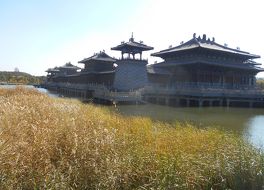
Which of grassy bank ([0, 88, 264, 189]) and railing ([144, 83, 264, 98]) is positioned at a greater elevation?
railing ([144, 83, 264, 98])

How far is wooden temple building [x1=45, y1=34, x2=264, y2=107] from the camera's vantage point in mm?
36562

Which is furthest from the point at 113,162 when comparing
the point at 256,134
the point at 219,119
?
the point at 219,119

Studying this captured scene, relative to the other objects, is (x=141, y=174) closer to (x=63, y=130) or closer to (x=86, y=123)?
(x=63, y=130)

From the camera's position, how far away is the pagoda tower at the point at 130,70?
44344 mm

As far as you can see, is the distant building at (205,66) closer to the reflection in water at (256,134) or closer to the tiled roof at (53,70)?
the reflection in water at (256,134)

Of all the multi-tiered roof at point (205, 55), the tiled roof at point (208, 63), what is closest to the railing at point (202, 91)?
the tiled roof at point (208, 63)

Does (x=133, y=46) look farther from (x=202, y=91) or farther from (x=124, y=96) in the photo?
(x=202, y=91)

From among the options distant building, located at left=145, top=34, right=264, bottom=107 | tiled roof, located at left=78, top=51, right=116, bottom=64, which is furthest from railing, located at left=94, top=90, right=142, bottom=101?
tiled roof, located at left=78, top=51, right=116, bottom=64

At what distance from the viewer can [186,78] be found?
44812 millimetres

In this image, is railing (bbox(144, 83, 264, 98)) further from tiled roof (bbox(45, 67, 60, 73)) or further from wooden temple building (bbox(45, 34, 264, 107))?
tiled roof (bbox(45, 67, 60, 73))

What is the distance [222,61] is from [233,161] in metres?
39.0

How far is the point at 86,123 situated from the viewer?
930 centimetres

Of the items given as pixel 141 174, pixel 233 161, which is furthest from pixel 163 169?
pixel 233 161

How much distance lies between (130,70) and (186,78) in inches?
315
